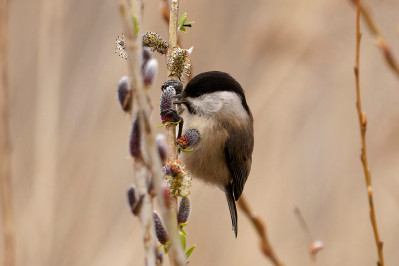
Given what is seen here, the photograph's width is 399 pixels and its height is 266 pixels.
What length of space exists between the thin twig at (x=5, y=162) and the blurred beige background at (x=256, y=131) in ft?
2.97

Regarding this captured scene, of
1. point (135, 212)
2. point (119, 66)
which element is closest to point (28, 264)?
point (119, 66)

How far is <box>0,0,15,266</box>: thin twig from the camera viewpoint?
1.09 m

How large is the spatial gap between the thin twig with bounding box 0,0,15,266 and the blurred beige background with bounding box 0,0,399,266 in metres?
0.91

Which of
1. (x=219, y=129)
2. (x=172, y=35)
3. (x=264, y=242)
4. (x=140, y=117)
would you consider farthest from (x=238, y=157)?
(x=140, y=117)

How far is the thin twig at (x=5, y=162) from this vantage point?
1093 mm

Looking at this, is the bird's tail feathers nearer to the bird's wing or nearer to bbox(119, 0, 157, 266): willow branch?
the bird's wing

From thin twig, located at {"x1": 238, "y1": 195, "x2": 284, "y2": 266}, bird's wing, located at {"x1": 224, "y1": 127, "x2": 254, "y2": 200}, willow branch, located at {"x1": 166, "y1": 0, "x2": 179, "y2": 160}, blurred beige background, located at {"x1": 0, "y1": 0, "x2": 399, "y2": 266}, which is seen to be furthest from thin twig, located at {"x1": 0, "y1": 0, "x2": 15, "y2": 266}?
bird's wing, located at {"x1": 224, "y1": 127, "x2": 254, "y2": 200}

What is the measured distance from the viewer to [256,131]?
287cm

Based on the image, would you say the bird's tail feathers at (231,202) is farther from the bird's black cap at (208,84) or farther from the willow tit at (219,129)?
the bird's black cap at (208,84)

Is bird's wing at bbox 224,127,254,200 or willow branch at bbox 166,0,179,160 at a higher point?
willow branch at bbox 166,0,179,160

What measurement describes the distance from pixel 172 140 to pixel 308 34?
1297 millimetres

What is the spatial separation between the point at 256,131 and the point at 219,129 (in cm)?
56

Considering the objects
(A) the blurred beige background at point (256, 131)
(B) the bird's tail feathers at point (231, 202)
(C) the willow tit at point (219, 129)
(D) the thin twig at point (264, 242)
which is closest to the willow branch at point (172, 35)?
(D) the thin twig at point (264, 242)

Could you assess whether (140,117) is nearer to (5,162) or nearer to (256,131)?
(5,162)
